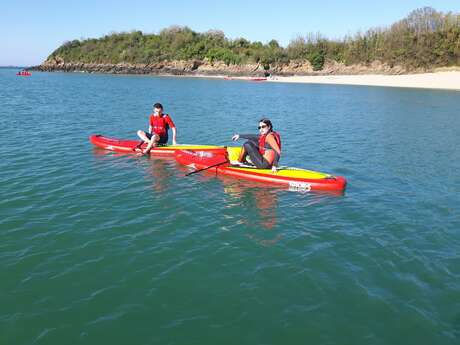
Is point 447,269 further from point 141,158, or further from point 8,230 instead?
point 141,158

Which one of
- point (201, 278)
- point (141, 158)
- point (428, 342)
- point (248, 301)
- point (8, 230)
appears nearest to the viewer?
point (428, 342)

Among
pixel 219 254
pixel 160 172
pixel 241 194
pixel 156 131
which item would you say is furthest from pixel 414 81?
pixel 219 254

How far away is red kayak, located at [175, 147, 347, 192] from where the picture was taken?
12.9 meters

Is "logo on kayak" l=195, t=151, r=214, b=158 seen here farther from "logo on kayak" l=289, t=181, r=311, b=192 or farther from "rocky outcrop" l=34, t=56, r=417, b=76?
"rocky outcrop" l=34, t=56, r=417, b=76

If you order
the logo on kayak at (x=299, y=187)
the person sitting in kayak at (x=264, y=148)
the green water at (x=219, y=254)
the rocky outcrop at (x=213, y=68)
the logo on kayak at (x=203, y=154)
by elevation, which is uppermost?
the rocky outcrop at (x=213, y=68)

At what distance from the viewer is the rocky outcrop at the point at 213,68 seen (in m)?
104

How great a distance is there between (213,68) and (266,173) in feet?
400

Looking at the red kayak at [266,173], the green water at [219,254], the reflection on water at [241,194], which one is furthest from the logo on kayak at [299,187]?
the green water at [219,254]

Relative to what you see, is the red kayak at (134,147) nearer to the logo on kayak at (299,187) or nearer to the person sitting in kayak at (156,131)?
the person sitting in kayak at (156,131)

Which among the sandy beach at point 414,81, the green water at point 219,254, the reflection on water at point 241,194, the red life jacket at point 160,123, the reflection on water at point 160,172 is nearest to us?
the green water at point 219,254

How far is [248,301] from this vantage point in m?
7.03

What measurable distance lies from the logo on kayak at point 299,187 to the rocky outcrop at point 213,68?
8985 cm

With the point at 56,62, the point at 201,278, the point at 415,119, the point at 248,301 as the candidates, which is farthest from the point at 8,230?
the point at 56,62

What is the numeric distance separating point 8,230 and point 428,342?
922 cm
